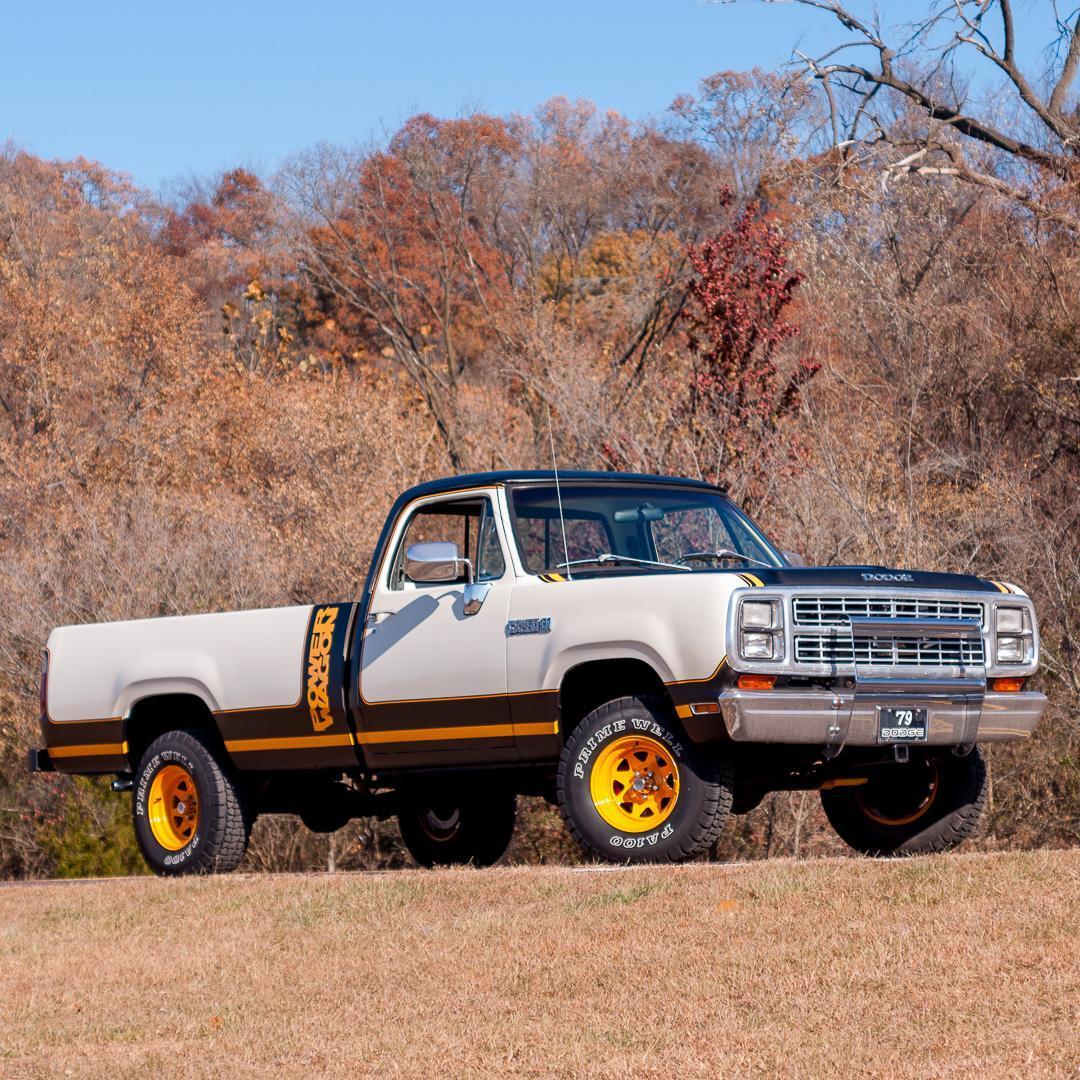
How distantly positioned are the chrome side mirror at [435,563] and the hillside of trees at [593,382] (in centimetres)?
1046

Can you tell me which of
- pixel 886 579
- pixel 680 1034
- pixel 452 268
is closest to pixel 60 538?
pixel 452 268

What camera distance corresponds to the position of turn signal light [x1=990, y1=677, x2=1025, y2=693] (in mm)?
9500

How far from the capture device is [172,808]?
11641 mm

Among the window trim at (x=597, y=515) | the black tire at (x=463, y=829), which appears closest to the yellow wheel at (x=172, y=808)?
the black tire at (x=463, y=829)

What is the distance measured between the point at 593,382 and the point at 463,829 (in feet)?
53.5

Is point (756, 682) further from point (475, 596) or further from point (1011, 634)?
point (475, 596)

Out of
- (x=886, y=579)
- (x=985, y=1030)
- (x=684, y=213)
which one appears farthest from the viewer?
(x=684, y=213)

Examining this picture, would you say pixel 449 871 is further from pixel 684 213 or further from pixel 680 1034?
pixel 684 213

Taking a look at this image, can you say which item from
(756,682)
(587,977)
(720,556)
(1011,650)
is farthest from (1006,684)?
(587,977)

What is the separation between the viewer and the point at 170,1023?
744 cm

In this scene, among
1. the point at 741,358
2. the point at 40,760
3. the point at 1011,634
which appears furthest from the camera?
the point at 741,358

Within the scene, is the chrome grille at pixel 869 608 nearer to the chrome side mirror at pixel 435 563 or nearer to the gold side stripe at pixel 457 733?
the gold side stripe at pixel 457 733

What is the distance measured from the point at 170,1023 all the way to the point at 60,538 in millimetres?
22096

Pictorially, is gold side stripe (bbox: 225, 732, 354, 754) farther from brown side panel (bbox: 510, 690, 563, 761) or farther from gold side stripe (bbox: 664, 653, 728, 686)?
gold side stripe (bbox: 664, 653, 728, 686)
